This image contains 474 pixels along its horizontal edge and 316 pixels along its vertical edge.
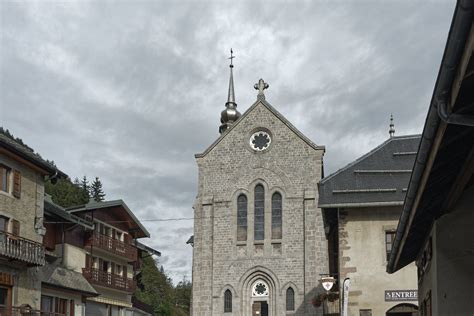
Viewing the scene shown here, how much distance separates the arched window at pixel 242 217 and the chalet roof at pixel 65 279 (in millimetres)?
9020

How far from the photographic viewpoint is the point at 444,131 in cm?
740

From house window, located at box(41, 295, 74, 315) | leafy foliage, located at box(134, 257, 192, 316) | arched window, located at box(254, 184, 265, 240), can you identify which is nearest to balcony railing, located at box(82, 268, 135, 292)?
house window, located at box(41, 295, 74, 315)

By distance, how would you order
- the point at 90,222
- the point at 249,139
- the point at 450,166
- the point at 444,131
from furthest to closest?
the point at 249,139
the point at 90,222
the point at 450,166
the point at 444,131

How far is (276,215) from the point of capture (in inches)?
1610

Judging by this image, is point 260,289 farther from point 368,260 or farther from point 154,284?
point 154,284

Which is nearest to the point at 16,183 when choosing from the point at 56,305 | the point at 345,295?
the point at 56,305

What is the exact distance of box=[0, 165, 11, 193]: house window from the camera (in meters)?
27.1

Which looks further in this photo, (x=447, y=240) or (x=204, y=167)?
(x=204, y=167)

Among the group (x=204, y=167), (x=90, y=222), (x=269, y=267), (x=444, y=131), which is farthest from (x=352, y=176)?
(x=444, y=131)

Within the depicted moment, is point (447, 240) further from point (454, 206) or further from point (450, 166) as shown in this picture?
point (450, 166)

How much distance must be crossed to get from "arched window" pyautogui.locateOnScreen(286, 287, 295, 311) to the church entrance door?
1.31 meters

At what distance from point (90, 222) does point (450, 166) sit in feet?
98.5

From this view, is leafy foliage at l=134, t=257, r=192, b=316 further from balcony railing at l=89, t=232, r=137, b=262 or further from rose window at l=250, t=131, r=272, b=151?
rose window at l=250, t=131, r=272, b=151

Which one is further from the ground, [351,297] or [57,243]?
[57,243]
